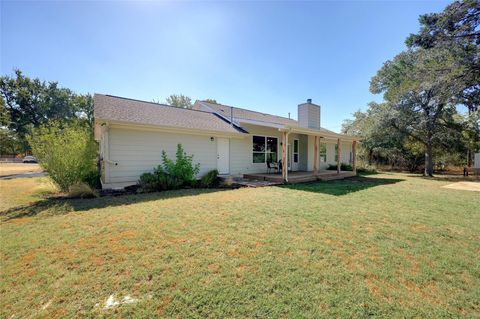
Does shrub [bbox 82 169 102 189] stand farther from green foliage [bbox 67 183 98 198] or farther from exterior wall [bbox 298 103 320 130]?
exterior wall [bbox 298 103 320 130]

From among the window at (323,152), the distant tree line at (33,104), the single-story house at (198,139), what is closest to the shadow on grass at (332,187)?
the single-story house at (198,139)

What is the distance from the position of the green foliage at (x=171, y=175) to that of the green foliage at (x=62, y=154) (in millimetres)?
2088

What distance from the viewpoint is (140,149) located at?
852cm

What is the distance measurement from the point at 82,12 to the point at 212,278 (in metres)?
9.98

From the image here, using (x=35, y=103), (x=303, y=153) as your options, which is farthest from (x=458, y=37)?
(x=35, y=103)

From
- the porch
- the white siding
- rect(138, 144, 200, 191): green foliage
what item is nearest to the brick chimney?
the porch

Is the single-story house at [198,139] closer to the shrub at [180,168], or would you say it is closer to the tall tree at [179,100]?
the shrub at [180,168]

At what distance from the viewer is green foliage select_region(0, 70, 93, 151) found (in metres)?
28.0

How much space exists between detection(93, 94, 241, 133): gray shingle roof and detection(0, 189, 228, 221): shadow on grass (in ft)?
9.73

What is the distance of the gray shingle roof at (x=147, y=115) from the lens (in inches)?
330

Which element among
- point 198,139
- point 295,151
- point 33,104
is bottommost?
point 295,151

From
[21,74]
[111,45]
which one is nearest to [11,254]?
[111,45]

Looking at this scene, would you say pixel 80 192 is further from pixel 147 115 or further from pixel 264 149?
pixel 264 149

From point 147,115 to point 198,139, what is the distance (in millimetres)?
2549
